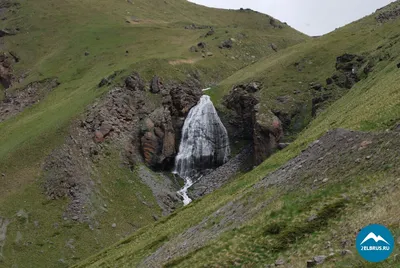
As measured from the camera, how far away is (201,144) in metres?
81.9

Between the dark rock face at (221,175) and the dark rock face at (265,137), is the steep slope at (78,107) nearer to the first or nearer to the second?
the dark rock face at (221,175)

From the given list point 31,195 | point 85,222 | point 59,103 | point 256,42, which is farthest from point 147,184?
point 256,42

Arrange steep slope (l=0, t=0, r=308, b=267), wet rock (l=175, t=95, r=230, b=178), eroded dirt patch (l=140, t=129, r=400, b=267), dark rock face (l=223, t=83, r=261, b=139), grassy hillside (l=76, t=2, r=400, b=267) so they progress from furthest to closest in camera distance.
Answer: dark rock face (l=223, t=83, r=261, b=139)
wet rock (l=175, t=95, r=230, b=178)
steep slope (l=0, t=0, r=308, b=267)
eroded dirt patch (l=140, t=129, r=400, b=267)
grassy hillside (l=76, t=2, r=400, b=267)

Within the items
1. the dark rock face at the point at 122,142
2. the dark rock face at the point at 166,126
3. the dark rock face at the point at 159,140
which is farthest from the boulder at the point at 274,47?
the dark rock face at the point at 159,140

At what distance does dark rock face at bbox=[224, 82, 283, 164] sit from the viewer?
231ft

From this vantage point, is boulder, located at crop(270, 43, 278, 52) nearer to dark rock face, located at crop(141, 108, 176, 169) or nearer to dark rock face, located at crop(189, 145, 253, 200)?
dark rock face, located at crop(141, 108, 176, 169)

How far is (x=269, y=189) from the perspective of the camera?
2941cm

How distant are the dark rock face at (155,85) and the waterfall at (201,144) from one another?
8642mm

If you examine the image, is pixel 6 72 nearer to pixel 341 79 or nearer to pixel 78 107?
pixel 78 107

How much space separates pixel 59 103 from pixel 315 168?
75.1 m

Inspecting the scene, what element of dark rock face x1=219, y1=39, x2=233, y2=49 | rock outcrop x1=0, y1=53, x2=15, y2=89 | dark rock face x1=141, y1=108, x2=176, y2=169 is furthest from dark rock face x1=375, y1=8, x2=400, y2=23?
rock outcrop x1=0, y1=53, x2=15, y2=89

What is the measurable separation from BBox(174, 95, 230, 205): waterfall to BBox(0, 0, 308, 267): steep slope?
5809mm

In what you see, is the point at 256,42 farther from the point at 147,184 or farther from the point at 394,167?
the point at 394,167
